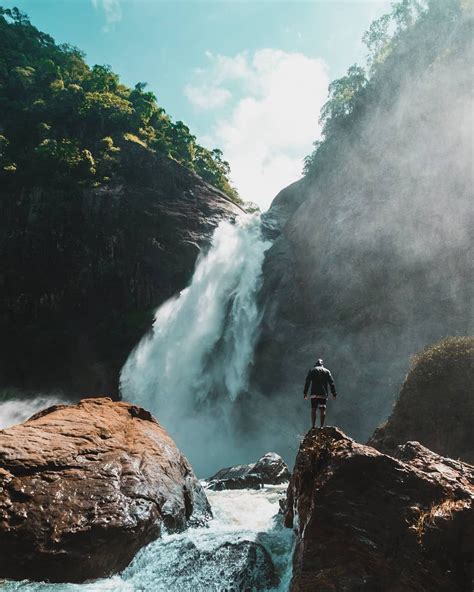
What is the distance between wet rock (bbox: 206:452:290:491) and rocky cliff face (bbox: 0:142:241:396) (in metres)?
22.7

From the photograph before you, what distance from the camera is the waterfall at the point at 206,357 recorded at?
91.0 ft

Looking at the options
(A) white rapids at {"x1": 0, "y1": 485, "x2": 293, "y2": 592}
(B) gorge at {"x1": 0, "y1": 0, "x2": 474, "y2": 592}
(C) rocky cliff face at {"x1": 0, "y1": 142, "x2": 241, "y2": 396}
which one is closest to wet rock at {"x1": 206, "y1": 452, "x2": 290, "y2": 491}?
(B) gorge at {"x1": 0, "y1": 0, "x2": 474, "y2": 592}

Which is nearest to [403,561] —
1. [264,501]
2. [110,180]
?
[264,501]

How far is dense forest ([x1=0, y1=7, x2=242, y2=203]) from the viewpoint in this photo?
1817 inches

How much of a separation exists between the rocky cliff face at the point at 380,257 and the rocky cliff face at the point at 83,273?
11.4 m

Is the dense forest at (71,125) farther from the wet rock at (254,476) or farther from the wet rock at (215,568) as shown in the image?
the wet rock at (215,568)

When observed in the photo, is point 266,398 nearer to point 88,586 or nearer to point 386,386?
point 386,386

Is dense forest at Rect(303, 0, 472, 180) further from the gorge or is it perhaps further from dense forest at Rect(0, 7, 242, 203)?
dense forest at Rect(0, 7, 242, 203)

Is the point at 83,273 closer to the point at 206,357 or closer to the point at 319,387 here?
the point at 206,357

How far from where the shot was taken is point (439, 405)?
13.0 metres

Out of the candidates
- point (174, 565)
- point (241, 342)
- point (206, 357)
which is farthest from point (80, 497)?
point (206, 357)

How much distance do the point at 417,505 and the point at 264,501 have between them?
835cm

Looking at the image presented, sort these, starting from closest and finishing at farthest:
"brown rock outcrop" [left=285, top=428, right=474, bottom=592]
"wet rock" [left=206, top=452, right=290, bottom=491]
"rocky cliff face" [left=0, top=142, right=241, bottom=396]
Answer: "brown rock outcrop" [left=285, top=428, right=474, bottom=592] → "wet rock" [left=206, top=452, right=290, bottom=491] → "rocky cliff face" [left=0, top=142, right=241, bottom=396]

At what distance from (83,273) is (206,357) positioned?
17148 mm
